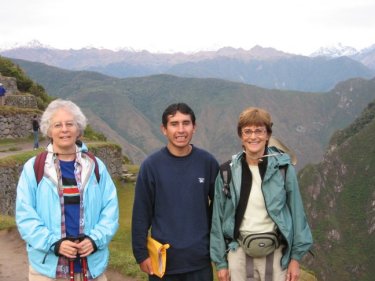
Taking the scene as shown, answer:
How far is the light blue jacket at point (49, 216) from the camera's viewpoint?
13.5 ft

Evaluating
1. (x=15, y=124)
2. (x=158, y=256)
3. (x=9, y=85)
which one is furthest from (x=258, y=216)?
(x=9, y=85)

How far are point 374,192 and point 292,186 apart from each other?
432 ft

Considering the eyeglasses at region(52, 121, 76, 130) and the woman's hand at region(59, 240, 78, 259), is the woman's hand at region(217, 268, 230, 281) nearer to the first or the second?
the woman's hand at region(59, 240, 78, 259)

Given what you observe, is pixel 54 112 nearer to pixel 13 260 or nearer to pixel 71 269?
pixel 71 269

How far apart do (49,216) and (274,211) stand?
2132 millimetres

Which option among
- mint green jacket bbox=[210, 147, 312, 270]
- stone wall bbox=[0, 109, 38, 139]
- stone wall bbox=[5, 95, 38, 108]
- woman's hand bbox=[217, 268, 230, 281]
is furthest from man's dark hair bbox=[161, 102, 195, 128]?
stone wall bbox=[5, 95, 38, 108]

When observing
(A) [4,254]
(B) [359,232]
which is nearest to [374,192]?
(B) [359,232]

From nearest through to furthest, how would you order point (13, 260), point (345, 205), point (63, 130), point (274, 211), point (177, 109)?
point (63, 130) → point (274, 211) → point (177, 109) → point (13, 260) → point (345, 205)

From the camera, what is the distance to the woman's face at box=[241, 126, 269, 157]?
464cm

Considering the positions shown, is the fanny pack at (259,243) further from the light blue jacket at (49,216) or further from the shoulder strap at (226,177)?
the light blue jacket at (49,216)

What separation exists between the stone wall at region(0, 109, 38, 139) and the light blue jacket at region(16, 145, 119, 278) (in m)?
18.0

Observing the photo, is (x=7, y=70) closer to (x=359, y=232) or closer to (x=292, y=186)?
(x=292, y=186)

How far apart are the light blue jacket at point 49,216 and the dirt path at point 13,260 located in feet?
13.3

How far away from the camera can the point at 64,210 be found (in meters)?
4.19
